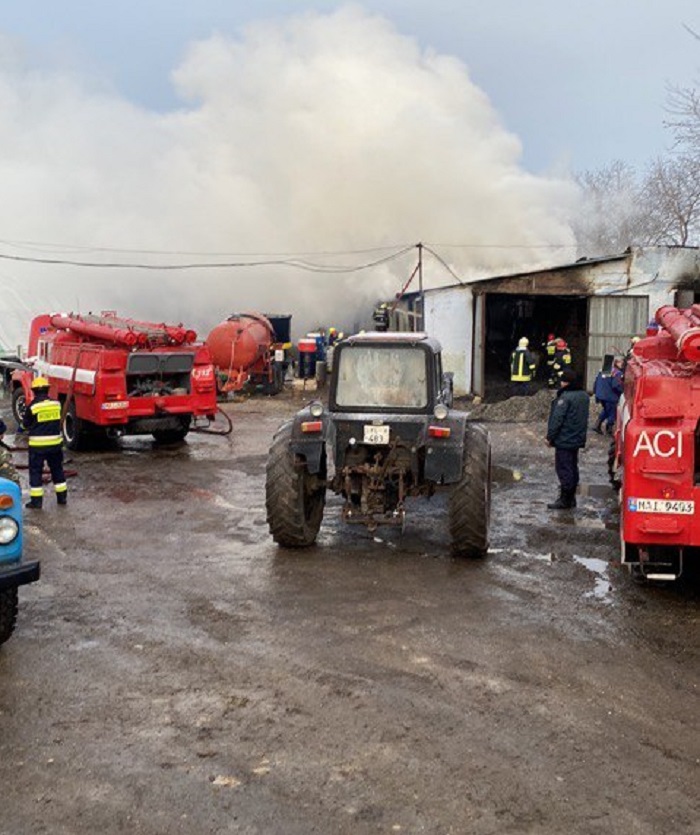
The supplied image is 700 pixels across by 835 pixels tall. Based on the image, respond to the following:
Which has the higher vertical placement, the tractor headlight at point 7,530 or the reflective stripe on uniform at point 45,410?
the reflective stripe on uniform at point 45,410

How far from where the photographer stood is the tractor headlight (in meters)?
5.37

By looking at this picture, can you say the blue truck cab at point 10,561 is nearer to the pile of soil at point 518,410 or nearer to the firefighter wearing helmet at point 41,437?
the firefighter wearing helmet at point 41,437

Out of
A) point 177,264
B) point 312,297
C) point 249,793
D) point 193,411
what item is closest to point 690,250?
point 193,411

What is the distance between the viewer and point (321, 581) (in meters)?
7.27

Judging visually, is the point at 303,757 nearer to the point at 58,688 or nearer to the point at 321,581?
the point at 58,688

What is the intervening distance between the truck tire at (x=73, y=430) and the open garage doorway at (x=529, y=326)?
12510 mm

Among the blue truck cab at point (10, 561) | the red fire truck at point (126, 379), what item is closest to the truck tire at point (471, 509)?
the blue truck cab at point (10, 561)

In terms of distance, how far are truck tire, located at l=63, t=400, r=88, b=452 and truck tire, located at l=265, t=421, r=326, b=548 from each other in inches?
265

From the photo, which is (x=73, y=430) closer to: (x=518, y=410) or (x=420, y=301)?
(x=518, y=410)

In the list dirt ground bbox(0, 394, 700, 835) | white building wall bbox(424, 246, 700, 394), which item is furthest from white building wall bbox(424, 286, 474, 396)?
dirt ground bbox(0, 394, 700, 835)

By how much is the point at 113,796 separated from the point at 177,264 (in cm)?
2702

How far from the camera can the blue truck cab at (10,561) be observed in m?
5.31

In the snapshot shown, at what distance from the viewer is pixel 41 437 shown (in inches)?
398

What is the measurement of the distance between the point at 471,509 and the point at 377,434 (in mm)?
1043
